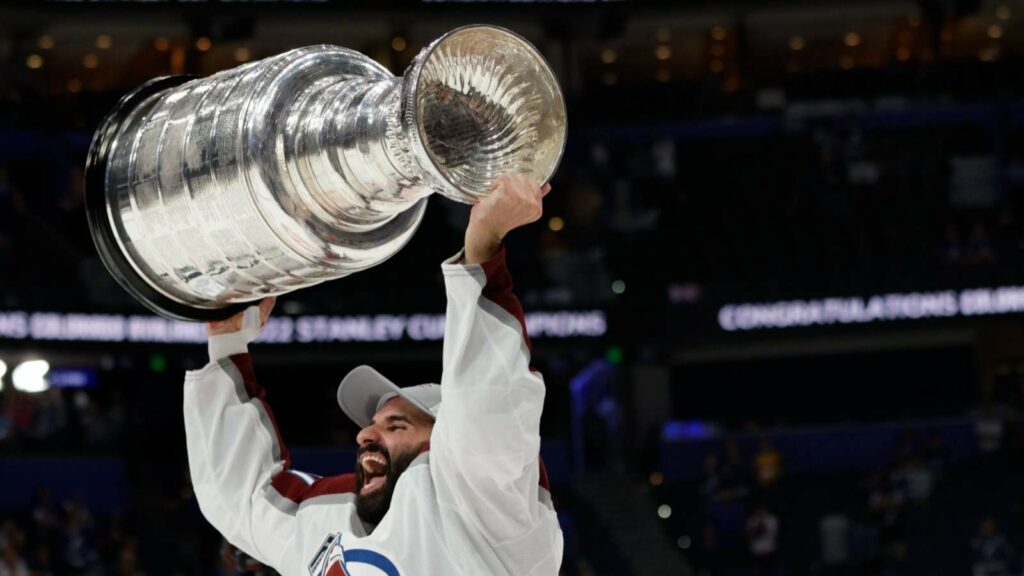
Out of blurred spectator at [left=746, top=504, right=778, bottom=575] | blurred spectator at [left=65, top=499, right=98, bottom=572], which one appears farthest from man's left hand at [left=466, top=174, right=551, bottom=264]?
blurred spectator at [left=746, top=504, right=778, bottom=575]

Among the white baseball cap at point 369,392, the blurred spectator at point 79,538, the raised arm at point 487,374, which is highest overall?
the raised arm at point 487,374

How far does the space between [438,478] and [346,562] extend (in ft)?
1.24

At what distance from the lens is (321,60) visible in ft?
9.46

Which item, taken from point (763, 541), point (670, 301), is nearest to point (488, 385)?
point (763, 541)

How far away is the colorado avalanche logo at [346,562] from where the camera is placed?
3135 millimetres

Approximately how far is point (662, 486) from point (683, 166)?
4.10m

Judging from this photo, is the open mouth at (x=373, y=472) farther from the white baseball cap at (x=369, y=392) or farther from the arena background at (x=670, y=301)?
the arena background at (x=670, y=301)

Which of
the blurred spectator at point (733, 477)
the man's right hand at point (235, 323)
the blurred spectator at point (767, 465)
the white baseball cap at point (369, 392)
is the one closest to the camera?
the white baseball cap at point (369, 392)

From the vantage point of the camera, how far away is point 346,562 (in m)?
3.22

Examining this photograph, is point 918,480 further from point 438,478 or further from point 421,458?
point 438,478

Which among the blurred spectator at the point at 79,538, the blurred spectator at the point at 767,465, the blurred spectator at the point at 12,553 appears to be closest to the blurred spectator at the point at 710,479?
the blurred spectator at the point at 767,465

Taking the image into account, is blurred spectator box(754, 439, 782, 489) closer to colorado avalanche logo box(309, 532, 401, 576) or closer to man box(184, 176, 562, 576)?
man box(184, 176, 562, 576)

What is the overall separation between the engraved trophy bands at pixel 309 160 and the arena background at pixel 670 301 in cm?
1098

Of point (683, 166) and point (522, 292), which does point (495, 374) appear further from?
point (683, 166)
